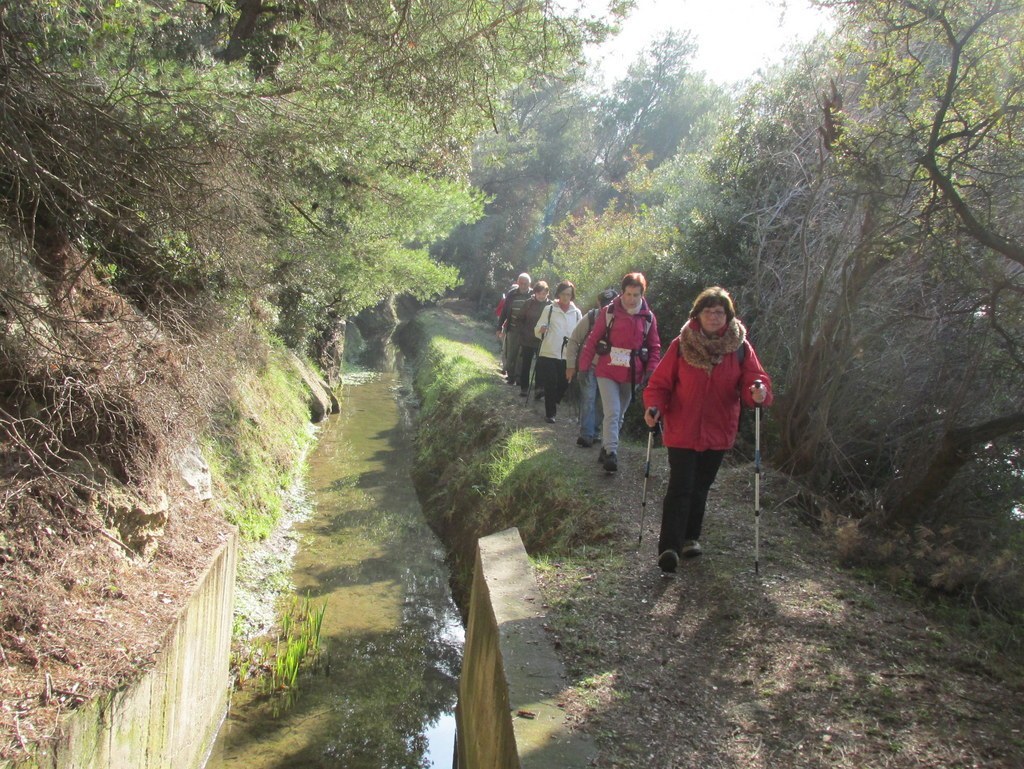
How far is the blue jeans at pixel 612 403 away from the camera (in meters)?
7.99

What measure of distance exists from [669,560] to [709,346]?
5.06 feet

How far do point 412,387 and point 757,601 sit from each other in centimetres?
1802

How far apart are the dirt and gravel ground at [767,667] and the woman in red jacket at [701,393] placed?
655mm

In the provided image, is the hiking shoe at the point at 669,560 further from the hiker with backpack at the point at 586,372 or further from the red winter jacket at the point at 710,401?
the hiker with backpack at the point at 586,372

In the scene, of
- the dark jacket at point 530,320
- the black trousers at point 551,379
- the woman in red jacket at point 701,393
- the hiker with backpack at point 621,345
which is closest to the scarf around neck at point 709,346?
the woman in red jacket at point 701,393

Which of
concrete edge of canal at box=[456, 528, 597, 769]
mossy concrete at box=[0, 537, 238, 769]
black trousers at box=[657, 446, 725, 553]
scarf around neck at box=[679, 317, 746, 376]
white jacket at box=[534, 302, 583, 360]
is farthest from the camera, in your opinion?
white jacket at box=[534, 302, 583, 360]

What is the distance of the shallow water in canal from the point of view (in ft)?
19.2

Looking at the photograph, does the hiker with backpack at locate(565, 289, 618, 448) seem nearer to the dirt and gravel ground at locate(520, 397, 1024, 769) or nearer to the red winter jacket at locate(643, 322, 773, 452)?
the dirt and gravel ground at locate(520, 397, 1024, 769)

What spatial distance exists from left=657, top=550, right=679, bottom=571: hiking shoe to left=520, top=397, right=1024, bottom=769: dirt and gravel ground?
8cm

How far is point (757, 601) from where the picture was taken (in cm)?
527

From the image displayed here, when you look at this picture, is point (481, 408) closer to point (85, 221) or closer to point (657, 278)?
point (657, 278)

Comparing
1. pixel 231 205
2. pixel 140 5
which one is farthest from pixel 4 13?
pixel 231 205

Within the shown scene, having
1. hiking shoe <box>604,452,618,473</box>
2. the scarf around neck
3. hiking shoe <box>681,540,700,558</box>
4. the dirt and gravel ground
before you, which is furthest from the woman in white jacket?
the scarf around neck

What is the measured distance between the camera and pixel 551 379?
11117 mm
